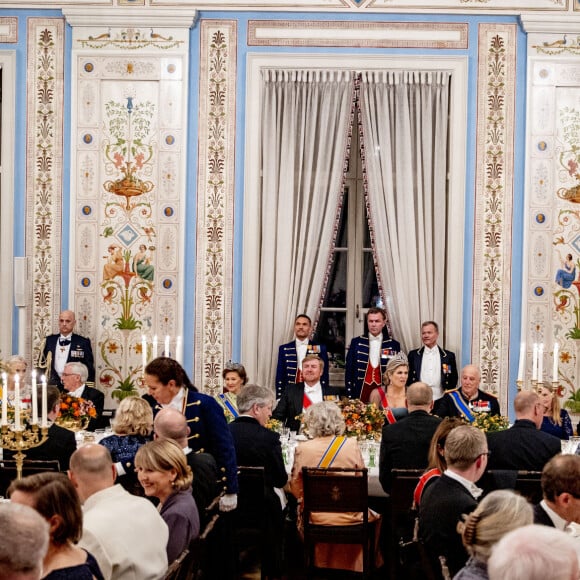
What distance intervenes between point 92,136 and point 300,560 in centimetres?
456

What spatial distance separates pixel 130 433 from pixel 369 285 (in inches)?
191

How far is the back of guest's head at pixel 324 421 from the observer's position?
507 cm

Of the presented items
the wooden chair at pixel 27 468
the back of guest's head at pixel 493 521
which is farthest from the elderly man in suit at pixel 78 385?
the back of guest's head at pixel 493 521

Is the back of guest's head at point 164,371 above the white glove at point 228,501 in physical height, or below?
above

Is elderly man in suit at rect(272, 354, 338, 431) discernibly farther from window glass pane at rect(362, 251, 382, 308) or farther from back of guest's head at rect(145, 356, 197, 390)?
back of guest's head at rect(145, 356, 197, 390)

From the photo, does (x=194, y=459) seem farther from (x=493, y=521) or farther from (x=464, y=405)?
(x=464, y=405)

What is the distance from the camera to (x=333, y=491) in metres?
4.80

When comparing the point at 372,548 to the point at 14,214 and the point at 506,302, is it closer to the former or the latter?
the point at 506,302

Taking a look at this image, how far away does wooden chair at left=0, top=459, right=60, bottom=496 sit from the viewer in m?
4.70

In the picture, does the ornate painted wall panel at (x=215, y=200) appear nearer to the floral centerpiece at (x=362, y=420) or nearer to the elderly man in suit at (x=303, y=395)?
the elderly man in suit at (x=303, y=395)

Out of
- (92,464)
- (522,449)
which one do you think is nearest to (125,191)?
(522,449)

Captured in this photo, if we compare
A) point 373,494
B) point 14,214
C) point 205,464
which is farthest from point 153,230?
point 205,464

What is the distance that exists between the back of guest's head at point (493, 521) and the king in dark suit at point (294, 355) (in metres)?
5.43

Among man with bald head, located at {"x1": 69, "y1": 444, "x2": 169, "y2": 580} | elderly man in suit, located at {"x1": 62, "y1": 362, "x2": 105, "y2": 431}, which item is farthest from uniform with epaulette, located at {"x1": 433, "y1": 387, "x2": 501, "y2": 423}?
man with bald head, located at {"x1": 69, "y1": 444, "x2": 169, "y2": 580}
